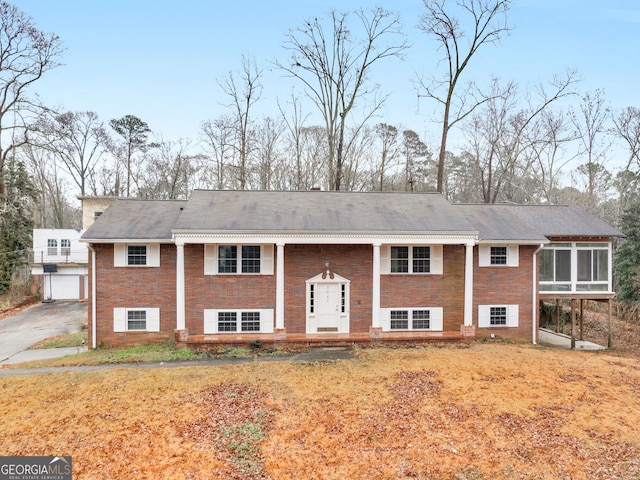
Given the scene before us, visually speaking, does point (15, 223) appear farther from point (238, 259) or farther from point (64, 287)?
point (238, 259)

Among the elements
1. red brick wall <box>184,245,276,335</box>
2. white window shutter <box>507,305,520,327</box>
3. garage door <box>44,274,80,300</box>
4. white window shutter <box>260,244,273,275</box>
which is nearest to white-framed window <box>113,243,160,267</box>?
red brick wall <box>184,245,276,335</box>

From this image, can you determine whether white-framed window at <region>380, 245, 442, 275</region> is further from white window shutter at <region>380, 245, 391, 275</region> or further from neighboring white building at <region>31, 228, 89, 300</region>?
neighboring white building at <region>31, 228, 89, 300</region>

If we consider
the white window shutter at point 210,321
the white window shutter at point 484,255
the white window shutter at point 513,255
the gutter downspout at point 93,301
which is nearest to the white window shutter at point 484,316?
the white window shutter at point 484,255

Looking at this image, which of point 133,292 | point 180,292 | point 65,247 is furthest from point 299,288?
point 65,247

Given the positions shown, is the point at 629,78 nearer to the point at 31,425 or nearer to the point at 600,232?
the point at 600,232

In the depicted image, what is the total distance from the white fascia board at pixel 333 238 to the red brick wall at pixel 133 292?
1.97 meters

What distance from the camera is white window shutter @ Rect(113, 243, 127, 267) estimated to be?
13.8 meters

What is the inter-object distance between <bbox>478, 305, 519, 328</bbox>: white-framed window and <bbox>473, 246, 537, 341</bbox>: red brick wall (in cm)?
14

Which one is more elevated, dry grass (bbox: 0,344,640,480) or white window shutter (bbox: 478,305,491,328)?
white window shutter (bbox: 478,305,491,328)

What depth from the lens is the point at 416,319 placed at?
1479 centimetres

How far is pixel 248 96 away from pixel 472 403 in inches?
1073

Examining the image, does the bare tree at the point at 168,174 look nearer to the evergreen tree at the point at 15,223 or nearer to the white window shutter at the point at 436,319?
the evergreen tree at the point at 15,223

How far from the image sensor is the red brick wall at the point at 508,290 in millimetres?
15055

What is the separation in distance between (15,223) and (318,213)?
1088 inches
